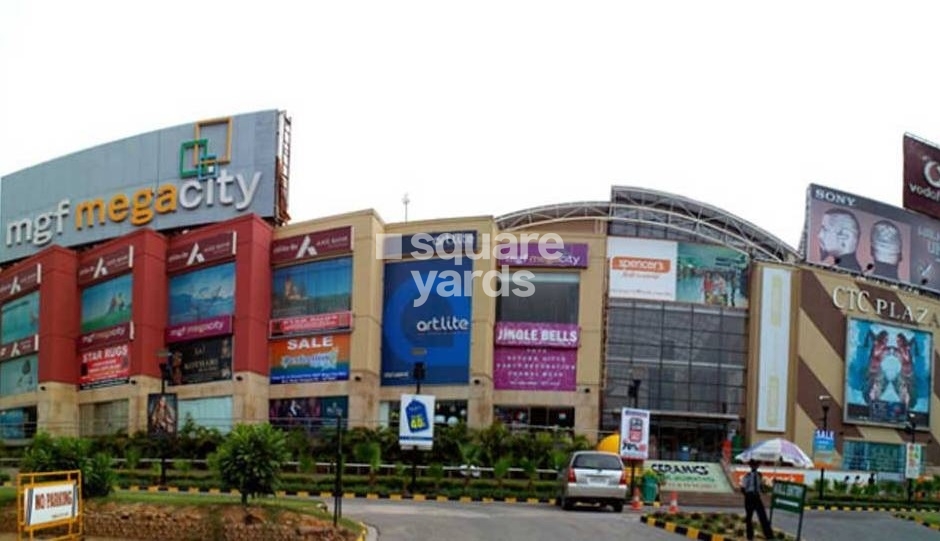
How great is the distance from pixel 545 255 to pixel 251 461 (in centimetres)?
3088

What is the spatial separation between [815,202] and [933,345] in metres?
9.91

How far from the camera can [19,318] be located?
199 ft

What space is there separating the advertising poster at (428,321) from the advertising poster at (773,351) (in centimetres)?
1508

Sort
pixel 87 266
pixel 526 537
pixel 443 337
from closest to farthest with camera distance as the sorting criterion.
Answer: pixel 526 537 < pixel 443 337 < pixel 87 266

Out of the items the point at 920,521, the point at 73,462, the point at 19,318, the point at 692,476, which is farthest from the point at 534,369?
the point at 73,462

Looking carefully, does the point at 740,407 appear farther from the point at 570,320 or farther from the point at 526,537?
the point at 526,537

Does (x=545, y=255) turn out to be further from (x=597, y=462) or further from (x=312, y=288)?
(x=597, y=462)

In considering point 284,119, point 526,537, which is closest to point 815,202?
point 284,119

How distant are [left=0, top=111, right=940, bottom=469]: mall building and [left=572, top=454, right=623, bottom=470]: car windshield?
19.2 meters

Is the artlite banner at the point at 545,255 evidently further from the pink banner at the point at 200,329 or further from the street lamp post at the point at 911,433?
the street lamp post at the point at 911,433

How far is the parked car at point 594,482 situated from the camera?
28484 millimetres

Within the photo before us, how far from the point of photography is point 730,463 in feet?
167

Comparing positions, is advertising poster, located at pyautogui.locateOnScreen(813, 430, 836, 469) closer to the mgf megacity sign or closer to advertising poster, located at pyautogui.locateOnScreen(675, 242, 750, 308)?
advertising poster, located at pyautogui.locateOnScreen(675, 242, 750, 308)

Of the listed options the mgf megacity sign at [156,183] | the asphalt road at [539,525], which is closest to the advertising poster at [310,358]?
the mgf megacity sign at [156,183]
